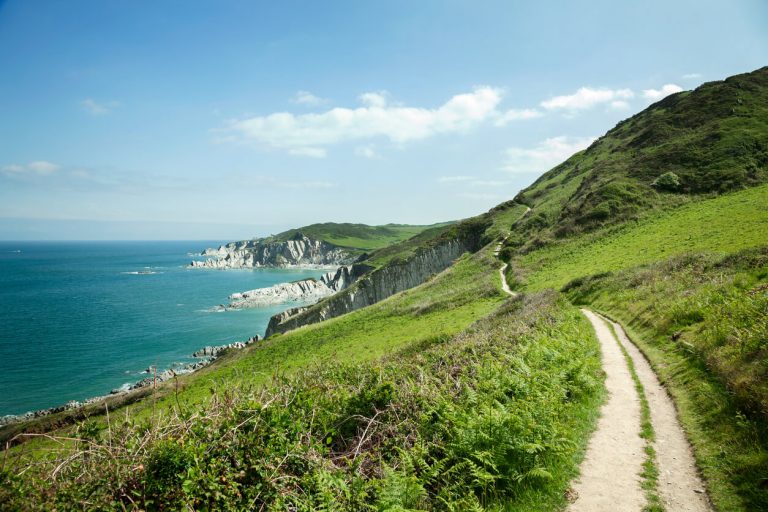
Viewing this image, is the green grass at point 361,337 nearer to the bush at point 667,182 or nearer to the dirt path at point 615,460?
the dirt path at point 615,460

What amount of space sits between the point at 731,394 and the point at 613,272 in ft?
97.5

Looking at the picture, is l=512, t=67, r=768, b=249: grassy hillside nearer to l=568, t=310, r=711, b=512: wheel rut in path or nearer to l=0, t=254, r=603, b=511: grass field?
l=568, t=310, r=711, b=512: wheel rut in path

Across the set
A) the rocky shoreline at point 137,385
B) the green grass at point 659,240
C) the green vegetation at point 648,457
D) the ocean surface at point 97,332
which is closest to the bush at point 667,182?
the green grass at point 659,240

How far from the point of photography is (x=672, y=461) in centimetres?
954

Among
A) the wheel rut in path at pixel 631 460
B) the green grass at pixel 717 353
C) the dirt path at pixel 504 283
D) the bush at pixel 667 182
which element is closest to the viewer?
the wheel rut in path at pixel 631 460

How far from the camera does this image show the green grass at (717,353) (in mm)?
8499

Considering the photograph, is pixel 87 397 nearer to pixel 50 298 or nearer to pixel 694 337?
pixel 694 337

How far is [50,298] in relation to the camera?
12825 cm

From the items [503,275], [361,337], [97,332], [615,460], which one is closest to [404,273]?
[503,275]

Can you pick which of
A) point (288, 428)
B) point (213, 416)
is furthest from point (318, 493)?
point (213, 416)

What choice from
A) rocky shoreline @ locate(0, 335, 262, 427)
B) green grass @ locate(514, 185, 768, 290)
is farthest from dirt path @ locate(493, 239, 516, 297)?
rocky shoreline @ locate(0, 335, 262, 427)

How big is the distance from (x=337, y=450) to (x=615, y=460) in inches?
282

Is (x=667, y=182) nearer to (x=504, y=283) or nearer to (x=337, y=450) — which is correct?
(x=504, y=283)

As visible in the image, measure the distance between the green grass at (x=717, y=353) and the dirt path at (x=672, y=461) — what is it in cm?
25
